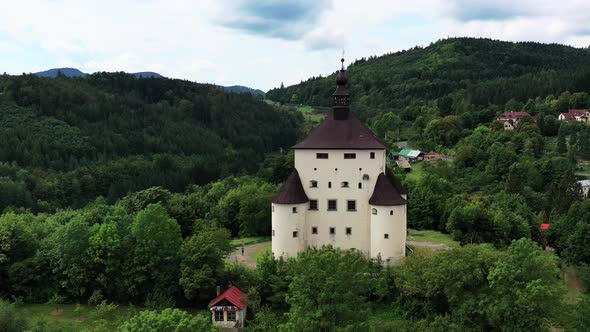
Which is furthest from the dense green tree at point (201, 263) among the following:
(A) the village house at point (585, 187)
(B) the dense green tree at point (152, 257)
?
(A) the village house at point (585, 187)

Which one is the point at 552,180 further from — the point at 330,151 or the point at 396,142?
the point at 330,151

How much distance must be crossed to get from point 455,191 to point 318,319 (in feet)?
182

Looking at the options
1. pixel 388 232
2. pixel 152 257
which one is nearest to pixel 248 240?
pixel 152 257

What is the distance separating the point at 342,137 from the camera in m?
42.9

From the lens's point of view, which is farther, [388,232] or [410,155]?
[410,155]

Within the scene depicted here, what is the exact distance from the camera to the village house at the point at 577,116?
4437 inches

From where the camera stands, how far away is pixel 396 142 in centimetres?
11738

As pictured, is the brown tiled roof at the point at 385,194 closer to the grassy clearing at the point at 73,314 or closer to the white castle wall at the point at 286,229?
the white castle wall at the point at 286,229

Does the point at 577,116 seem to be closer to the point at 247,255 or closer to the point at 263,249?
the point at 263,249

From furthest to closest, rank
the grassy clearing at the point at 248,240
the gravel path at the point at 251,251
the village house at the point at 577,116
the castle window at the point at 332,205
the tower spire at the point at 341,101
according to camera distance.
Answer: the village house at the point at 577,116, the grassy clearing at the point at 248,240, the gravel path at the point at 251,251, the tower spire at the point at 341,101, the castle window at the point at 332,205

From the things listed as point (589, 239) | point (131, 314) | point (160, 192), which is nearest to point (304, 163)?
point (131, 314)

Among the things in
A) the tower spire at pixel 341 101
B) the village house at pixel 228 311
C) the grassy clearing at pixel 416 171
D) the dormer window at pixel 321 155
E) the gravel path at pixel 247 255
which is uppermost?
the tower spire at pixel 341 101

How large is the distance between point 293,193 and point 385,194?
7176 mm

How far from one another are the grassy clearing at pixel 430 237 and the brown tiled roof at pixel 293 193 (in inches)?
595
